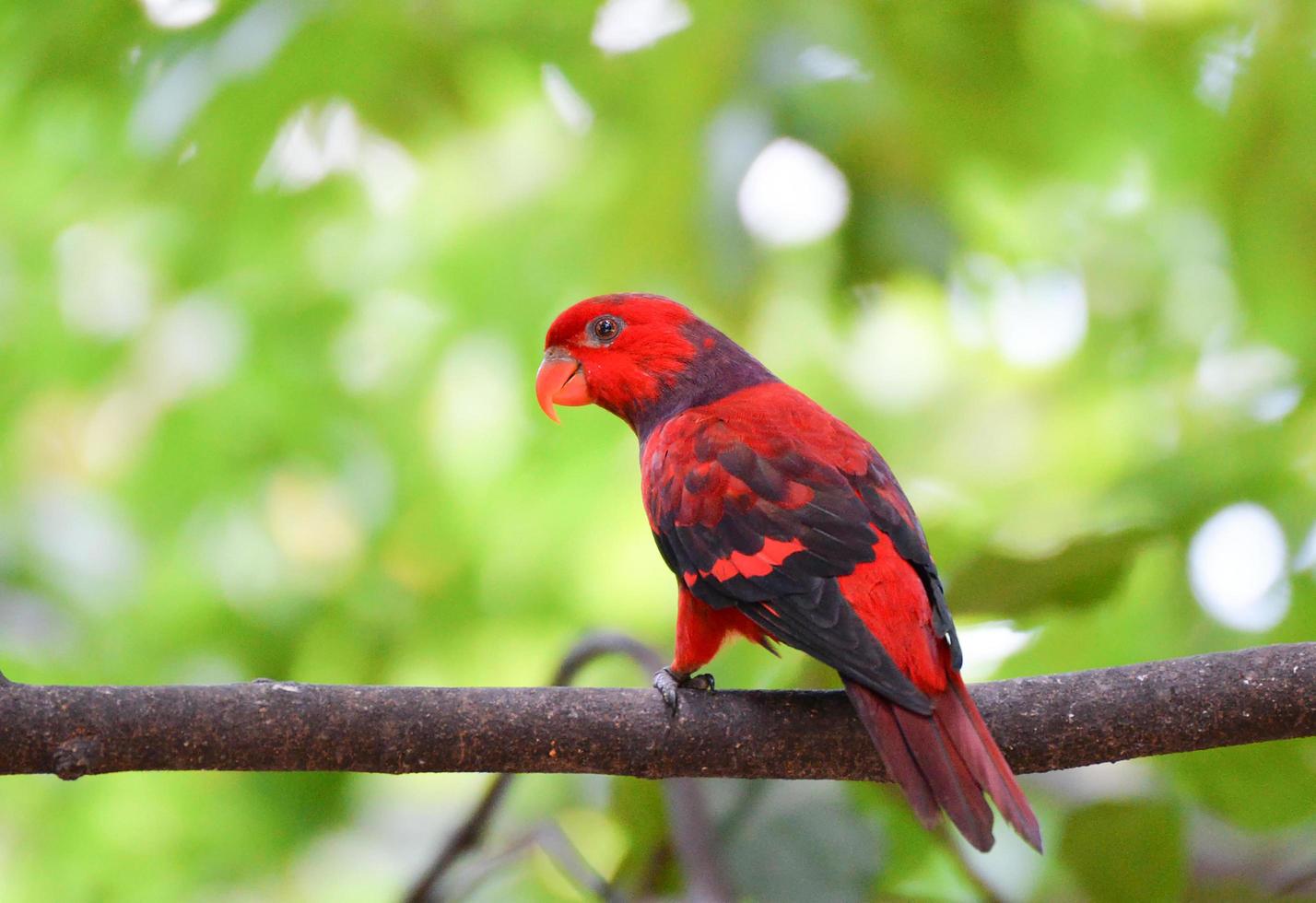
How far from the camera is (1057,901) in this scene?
101 inches

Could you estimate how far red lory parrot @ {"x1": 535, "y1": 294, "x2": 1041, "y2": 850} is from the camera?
6.82 ft

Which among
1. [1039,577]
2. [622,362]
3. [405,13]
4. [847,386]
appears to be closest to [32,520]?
[405,13]

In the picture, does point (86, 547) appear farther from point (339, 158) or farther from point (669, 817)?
point (669, 817)

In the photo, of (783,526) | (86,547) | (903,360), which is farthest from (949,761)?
(903,360)

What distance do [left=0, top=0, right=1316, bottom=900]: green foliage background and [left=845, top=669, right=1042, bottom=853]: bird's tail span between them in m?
0.40

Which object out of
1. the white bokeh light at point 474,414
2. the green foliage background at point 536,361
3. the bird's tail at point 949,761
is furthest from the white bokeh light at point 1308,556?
the white bokeh light at point 474,414

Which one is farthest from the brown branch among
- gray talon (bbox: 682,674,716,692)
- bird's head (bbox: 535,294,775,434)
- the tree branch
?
bird's head (bbox: 535,294,775,434)

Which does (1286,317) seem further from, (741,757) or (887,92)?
(741,757)

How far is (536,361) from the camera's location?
4520mm

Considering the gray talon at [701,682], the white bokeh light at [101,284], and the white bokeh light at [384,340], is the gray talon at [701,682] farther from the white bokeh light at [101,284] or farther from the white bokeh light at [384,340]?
the white bokeh light at [101,284]

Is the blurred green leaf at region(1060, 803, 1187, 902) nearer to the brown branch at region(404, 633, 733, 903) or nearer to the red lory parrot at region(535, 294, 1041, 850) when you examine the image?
the red lory parrot at region(535, 294, 1041, 850)

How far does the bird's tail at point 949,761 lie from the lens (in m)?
1.98

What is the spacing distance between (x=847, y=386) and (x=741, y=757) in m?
3.26

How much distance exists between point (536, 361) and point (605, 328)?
128cm
